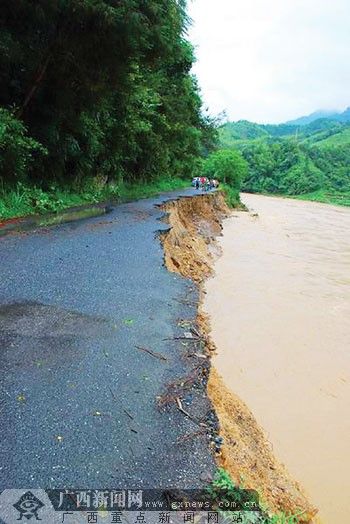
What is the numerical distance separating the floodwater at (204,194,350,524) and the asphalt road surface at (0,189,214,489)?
4.21 ft

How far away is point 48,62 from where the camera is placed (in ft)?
30.2

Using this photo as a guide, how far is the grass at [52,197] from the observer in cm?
873

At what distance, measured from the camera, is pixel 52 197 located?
34.9 feet

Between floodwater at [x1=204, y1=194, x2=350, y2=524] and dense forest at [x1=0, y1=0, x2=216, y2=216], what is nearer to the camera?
floodwater at [x1=204, y1=194, x2=350, y2=524]

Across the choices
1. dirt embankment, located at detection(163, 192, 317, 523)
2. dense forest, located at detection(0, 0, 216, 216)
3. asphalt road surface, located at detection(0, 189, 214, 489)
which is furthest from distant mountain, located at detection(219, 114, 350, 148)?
dirt embankment, located at detection(163, 192, 317, 523)

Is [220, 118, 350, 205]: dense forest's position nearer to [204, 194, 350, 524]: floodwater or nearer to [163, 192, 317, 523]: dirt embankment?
[204, 194, 350, 524]: floodwater

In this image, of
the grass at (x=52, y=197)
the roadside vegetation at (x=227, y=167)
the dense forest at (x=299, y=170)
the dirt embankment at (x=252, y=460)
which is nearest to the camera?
the dirt embankment at (x=252, y=460)

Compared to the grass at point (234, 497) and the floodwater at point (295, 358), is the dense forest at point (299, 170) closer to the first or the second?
the floodwater at point (295, 358)

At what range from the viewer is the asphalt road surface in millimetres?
2076

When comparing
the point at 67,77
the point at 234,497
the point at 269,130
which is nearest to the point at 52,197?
the point at 67,77

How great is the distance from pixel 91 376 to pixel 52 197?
8624 millimetres

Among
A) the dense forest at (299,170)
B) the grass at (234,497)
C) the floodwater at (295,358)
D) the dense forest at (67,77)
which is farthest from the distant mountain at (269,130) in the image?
the grass at (234,497)

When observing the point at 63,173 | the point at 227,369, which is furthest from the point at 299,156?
the point at 227,369

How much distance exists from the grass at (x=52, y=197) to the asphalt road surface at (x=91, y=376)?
10.6ft
